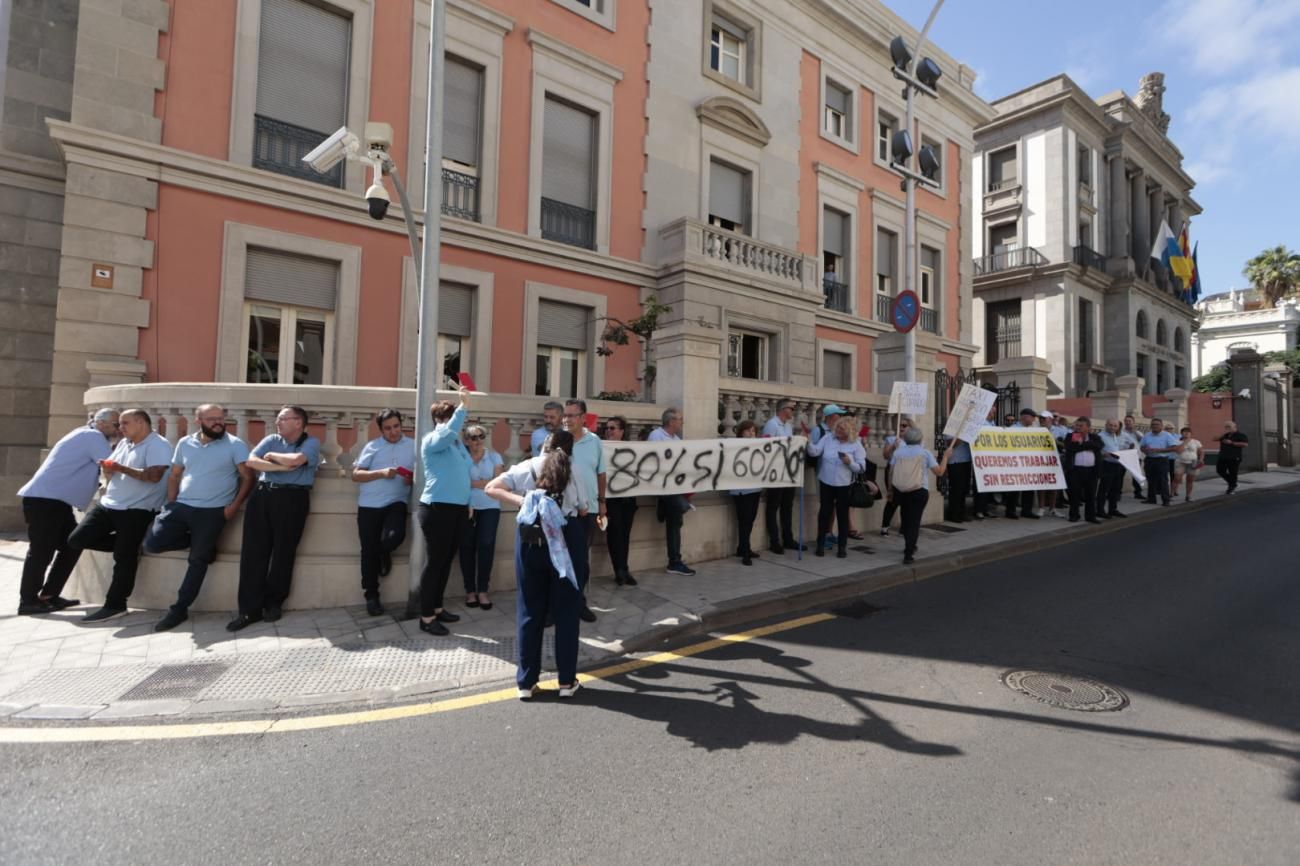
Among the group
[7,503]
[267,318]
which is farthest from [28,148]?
[7,503]

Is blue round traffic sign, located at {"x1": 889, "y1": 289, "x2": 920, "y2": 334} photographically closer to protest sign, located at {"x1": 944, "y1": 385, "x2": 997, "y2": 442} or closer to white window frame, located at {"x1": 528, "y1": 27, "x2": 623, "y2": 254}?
protest sign, located at {"x1": 944, "y1": 385, "x2": 997, "y2": 442}

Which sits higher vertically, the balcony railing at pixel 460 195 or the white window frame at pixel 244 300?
the balcony railing at pixel 460 195

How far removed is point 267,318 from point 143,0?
15.2 feet

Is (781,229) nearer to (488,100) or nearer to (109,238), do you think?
(488,100)

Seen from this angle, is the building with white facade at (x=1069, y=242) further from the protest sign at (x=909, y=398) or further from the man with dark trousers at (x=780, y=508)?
the man with dark trousers at (x=780, y=508)

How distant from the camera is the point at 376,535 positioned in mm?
5637

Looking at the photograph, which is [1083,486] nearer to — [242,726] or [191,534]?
[242,726]

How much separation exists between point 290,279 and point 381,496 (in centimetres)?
640

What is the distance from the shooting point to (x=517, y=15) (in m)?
12.1

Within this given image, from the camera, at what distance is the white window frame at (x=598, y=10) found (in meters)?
12.9

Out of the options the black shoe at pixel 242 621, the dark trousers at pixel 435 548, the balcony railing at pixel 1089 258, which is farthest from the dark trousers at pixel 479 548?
the balcony railing at pixel 1089 258

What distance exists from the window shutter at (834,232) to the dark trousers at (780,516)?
1184 cm

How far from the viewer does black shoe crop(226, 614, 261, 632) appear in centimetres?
511

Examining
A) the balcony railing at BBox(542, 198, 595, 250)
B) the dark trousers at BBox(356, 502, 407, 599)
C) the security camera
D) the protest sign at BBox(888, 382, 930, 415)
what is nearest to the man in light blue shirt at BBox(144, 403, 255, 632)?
the dark trousers at BBox(356, 502, 407, 599)
